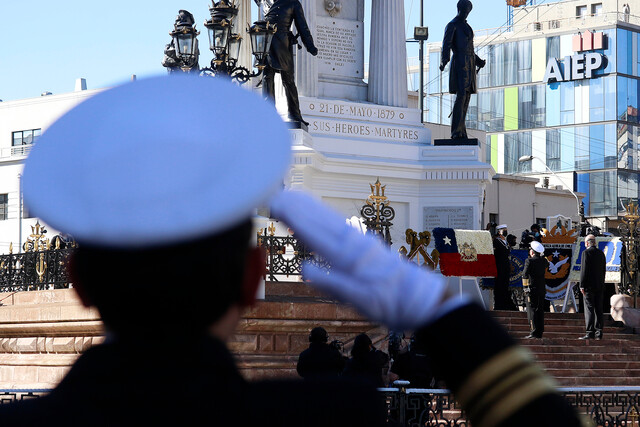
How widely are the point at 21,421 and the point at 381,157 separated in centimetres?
2259

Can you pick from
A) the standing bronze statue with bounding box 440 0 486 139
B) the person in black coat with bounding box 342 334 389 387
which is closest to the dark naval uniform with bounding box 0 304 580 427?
the person in black coat with bounding box 342 334 389 387

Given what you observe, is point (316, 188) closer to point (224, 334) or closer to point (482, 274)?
point (482, 274)

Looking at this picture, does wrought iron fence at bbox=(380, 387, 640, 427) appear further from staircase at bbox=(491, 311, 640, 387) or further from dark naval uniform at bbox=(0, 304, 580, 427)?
dark naval uniform at bbox=(0, 304, 580, 427)

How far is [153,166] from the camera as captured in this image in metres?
1.28

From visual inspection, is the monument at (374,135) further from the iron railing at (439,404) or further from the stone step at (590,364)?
the iron railing at (439,404)

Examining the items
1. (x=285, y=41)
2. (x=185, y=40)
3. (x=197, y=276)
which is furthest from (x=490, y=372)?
(x=285, y=41)

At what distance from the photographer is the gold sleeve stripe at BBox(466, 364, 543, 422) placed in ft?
4.52

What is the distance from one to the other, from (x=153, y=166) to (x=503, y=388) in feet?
1.55

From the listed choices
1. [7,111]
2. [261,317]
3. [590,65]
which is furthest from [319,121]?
[590,65]

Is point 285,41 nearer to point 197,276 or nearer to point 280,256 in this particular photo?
point 280,256

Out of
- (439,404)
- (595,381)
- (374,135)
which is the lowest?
(595,381)

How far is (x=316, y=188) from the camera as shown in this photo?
74.7ft

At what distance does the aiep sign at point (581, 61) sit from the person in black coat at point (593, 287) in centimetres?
4989

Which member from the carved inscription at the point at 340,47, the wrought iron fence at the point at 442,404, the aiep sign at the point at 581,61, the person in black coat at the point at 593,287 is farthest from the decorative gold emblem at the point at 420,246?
the aiep sign at the point at 581,61
